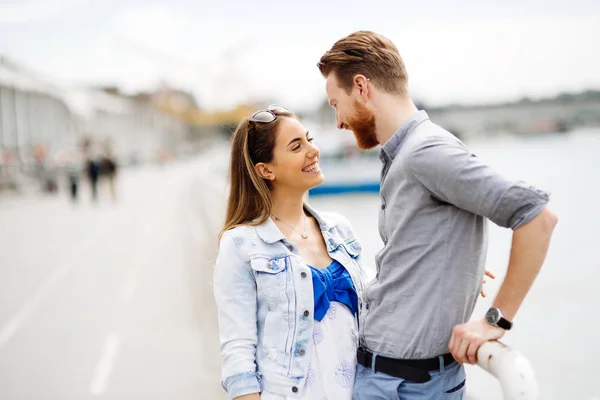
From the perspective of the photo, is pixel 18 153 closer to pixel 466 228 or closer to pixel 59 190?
pixel 59 190

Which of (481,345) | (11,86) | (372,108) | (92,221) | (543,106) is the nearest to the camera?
(481,345)

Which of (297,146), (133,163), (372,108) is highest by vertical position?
(372,108)

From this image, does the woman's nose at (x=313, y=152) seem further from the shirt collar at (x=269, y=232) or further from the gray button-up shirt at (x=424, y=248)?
the gray button-up shirt at (x=424, y=248)

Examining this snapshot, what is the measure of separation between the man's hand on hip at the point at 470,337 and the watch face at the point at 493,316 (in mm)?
12

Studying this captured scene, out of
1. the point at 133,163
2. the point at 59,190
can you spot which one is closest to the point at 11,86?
the point at 59,190

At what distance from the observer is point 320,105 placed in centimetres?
11862

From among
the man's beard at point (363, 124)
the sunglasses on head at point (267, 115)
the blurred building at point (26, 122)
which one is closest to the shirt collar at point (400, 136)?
the man's beard at point (363, 124)

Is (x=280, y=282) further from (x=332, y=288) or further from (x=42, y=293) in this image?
(x=42, y=293)

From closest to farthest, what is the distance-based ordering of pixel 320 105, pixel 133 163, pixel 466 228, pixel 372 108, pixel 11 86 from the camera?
pixel 466 228, pixel 372 108, pixel 11 86, pixel 133 163, pixel 320 105

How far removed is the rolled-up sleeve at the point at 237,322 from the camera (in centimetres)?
223

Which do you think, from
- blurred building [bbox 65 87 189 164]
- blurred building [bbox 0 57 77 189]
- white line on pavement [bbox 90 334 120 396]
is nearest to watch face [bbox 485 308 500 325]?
white line on pavement [bbox 90 334 120 396]

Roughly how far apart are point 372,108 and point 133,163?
192 ft

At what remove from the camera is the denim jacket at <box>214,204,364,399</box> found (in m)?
2.25

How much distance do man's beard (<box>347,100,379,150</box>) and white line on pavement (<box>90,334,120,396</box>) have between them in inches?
165
